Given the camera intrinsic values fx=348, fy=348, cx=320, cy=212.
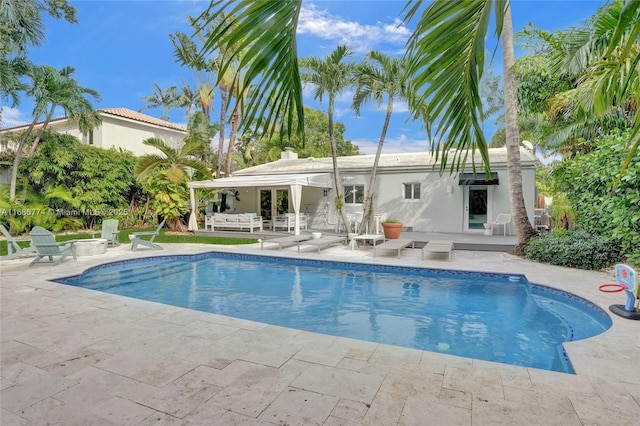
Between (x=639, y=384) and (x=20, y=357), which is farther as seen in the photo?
(x=20, y=357)

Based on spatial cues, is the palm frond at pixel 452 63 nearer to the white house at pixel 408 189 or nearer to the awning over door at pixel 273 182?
the white house at pixel 408 189

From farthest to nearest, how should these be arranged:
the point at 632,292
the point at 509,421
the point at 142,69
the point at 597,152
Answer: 1. the point at 142,69
2. the point at 597,152
3. the point at 632,292
4. the point at 509,421

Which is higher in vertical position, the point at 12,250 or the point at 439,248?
the point at 439,248

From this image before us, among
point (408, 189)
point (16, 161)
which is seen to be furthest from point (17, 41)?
point (408, 189)

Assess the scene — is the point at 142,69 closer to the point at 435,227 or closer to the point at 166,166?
the point at 166,166

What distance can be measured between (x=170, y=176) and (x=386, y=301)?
13893 millimetres

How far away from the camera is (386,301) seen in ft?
27.4

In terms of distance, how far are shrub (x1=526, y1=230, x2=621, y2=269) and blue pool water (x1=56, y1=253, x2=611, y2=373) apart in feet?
6.77

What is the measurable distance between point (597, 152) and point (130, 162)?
21.5 meters

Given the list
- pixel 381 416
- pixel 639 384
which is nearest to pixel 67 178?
pixel 381 416

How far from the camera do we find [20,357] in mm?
4367

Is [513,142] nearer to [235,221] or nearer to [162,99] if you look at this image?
[235,221]

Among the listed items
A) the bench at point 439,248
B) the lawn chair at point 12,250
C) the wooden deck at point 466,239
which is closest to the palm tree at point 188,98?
the wooden deck at point 466,239

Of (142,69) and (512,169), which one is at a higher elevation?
(142,69)
